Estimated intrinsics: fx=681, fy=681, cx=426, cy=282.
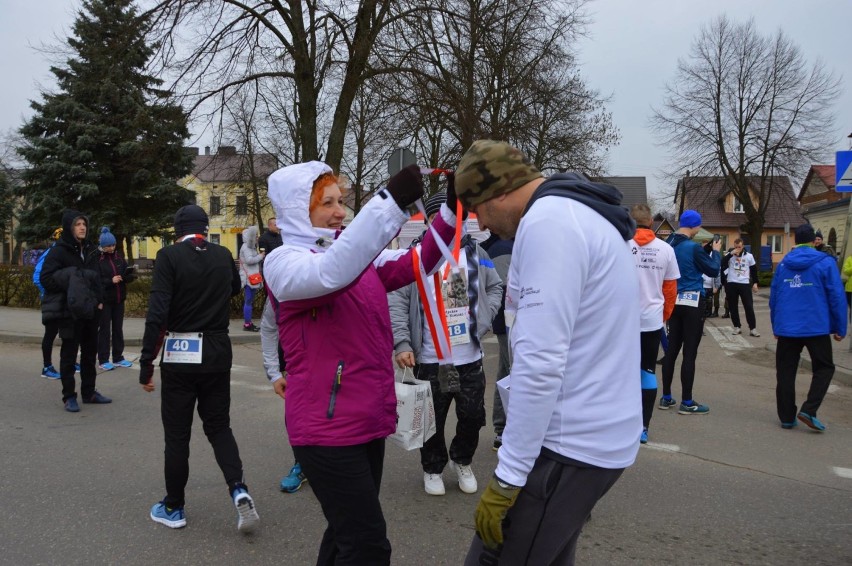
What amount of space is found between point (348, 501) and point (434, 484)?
2.35 metres

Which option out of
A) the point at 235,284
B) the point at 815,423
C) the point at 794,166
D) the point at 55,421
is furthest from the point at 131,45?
the point at 794,166

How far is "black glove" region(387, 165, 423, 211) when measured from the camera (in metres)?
1.99

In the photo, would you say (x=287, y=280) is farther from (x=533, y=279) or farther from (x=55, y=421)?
(x=55, y=421)

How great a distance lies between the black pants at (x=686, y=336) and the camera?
22.5 feet

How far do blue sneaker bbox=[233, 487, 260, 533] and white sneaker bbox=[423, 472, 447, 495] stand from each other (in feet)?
3.96

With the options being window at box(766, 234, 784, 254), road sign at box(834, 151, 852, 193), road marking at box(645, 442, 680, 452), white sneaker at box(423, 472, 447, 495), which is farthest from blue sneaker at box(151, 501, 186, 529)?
window at box(766, 234, 784, 254)

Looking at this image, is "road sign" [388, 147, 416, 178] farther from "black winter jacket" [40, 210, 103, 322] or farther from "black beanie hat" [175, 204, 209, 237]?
"black beanie hat" [175, 204, 209, 237]

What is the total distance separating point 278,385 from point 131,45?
43.1ft

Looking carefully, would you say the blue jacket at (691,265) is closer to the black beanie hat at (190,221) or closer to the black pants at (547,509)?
the black beanie hat at (190,221)

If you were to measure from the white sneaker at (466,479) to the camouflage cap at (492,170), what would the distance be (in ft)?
10.1

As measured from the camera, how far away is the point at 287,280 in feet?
7.27

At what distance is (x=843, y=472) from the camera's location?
5273 mm

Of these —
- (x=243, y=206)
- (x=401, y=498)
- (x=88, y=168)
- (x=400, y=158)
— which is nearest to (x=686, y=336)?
(x=401, y=498)

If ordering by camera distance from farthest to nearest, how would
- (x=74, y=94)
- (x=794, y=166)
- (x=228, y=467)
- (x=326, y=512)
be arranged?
(x=794, y=166) < (x=74, y=94) < (x=228, y=467) < (x=326, y=512)
